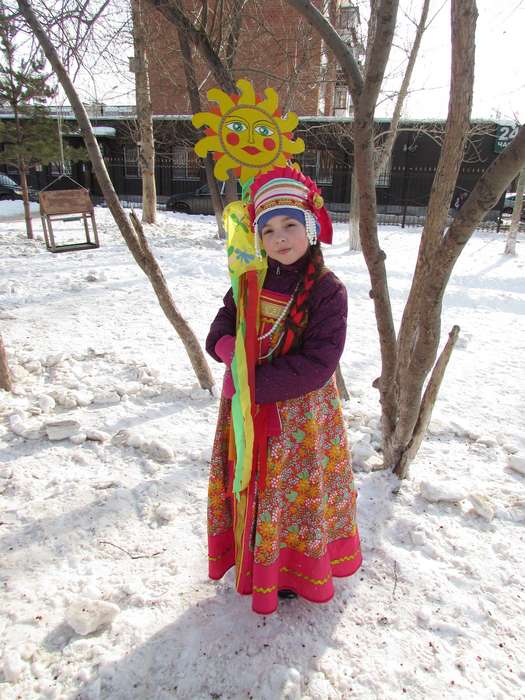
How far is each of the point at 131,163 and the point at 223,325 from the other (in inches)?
850

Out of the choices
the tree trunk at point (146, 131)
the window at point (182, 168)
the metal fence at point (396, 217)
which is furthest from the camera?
the window at point (182, 168)

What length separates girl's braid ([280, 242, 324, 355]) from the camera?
150 cm

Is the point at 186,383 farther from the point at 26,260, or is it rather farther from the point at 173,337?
the point at 26,260

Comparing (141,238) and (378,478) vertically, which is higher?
(141,238)

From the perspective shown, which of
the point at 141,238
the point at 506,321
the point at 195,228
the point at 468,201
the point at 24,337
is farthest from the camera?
the point at 195,228

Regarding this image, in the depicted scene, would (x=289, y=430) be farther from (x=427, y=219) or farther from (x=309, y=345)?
(x=427, y=219)

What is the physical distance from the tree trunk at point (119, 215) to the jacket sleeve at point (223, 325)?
1.74m

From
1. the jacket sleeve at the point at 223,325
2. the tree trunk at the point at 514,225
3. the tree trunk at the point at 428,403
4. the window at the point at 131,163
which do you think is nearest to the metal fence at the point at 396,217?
the window at the point at 131,163

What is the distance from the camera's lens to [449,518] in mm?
2275

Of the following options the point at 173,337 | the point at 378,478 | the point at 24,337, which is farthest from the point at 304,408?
the point at 24,337

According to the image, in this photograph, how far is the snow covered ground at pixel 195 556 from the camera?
1.56 m

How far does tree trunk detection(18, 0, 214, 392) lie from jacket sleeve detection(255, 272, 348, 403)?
204 centimetres

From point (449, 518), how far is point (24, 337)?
12.6ft

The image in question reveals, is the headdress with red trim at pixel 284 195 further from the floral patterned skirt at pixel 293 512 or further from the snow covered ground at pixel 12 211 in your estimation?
the snow covered ground at pixel 12 211
